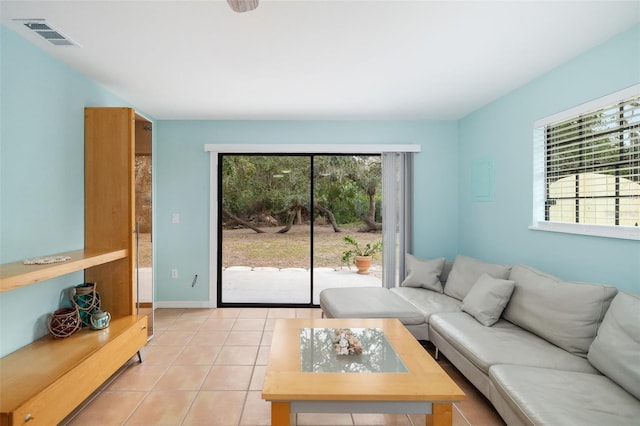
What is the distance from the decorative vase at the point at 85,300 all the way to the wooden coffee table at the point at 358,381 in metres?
1.62

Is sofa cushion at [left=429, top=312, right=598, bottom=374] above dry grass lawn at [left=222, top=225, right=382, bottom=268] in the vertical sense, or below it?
below

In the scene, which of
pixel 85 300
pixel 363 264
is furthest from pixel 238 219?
pixel 85 300

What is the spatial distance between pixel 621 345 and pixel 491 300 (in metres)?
0.98

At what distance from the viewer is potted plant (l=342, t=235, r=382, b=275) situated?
4.84m

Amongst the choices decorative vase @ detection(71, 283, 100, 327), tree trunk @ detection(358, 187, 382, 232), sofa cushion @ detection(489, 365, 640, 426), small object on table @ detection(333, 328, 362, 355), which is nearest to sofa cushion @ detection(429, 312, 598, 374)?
sofa cushion @ detection(489, 365, 640, 426)

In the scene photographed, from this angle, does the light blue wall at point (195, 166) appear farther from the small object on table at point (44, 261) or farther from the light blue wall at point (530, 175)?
the small object on table at point (44, 261)

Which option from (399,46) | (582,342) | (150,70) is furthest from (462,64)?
(150,70)

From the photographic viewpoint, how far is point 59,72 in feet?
8.95

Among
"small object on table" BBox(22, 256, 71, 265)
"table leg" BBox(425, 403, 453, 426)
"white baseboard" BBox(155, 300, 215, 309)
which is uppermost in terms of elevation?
"small object on table" BBox(22, 256, 71, 265)

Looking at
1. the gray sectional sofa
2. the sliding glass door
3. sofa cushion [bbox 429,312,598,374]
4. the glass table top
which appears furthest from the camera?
the sliding glass door

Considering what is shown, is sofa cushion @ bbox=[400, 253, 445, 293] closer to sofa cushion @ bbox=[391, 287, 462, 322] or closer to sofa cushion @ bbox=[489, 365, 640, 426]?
sofa cushion @ bbox=[391, 287, 462, 322]

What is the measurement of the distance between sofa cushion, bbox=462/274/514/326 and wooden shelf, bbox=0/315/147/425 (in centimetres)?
288

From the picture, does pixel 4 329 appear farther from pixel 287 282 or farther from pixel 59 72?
pixel 287 282

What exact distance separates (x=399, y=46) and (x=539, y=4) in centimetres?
86
